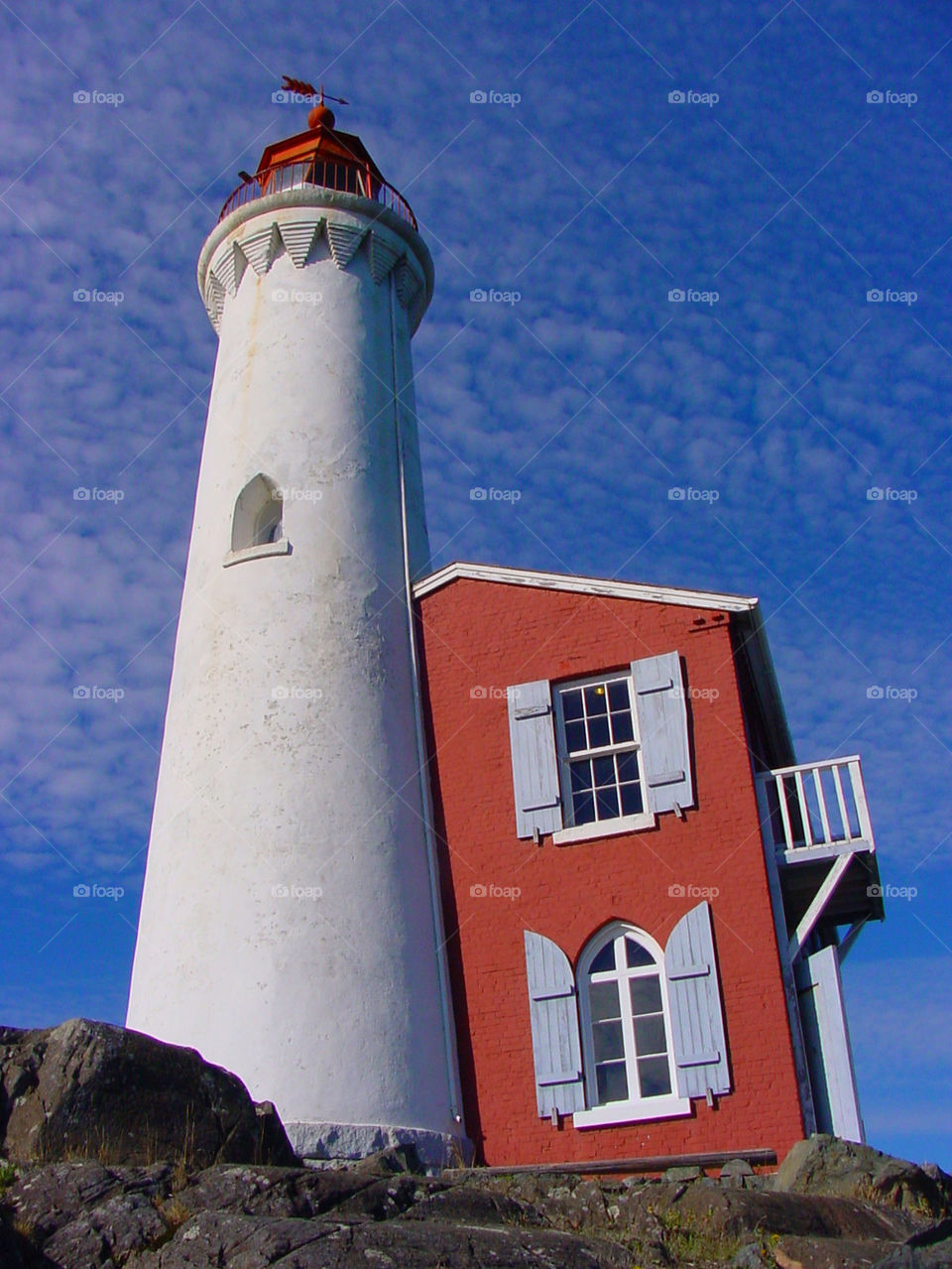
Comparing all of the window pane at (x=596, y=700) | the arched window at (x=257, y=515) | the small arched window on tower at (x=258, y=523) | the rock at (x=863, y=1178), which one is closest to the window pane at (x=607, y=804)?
the window pane at (x=596, y=700)

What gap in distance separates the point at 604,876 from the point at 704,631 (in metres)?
3.17

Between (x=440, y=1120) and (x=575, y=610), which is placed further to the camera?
(x=575, y=610)

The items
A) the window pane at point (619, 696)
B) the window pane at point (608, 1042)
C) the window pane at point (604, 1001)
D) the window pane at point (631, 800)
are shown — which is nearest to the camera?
the window pane at point (608, 1042)

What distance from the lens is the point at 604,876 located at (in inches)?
565

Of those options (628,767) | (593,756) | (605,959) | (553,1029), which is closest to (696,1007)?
(605,959)

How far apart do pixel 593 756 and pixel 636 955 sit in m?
2.42

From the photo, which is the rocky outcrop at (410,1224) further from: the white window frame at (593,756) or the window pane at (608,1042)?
the white window frame at (593,756)

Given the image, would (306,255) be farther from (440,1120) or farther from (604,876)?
(440,1120)

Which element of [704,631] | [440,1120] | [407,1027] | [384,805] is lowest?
[440,1120]

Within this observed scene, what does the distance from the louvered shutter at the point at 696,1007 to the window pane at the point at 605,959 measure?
68cm

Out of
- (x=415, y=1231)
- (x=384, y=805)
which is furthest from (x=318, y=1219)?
(x=384, y=805)

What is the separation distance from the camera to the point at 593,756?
1520 cm

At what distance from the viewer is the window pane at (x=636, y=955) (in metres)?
14.0

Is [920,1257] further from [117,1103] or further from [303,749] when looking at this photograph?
[303,749]
